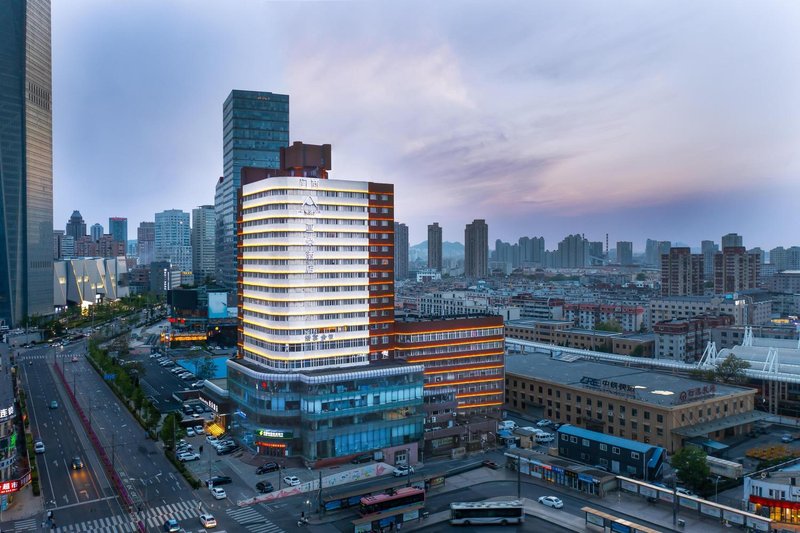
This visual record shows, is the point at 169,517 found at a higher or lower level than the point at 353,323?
lower

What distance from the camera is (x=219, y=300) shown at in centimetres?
18938

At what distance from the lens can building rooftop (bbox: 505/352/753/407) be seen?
98231mm

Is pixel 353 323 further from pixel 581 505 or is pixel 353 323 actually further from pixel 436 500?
pixel 581 505

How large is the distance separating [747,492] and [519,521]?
2642 centimetres

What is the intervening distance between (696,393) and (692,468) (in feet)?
90.2

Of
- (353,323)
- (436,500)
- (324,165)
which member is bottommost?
(436,500)

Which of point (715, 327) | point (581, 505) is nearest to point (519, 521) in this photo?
point (581, 505)

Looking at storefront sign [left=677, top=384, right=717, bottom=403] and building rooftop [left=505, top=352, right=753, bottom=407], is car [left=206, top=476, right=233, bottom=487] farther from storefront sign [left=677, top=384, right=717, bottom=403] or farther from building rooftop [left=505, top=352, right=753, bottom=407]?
storefront sign [left=677, top=384, right=717, bottom=403]

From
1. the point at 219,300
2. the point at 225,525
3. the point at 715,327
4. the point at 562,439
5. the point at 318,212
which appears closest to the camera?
the point at 225,525

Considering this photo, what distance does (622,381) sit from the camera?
108 metres

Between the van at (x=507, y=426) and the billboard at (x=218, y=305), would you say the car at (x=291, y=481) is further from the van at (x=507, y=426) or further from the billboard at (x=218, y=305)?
the billboard at (x=218, y=305)

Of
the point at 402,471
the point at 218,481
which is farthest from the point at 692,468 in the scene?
the point at 218,481

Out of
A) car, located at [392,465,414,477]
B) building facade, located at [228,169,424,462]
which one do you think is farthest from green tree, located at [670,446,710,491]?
building facade, located at [228,169,424,462]

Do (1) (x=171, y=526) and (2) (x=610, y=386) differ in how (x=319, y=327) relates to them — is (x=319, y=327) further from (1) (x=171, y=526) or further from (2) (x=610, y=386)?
(2) (x=610, y=386)
